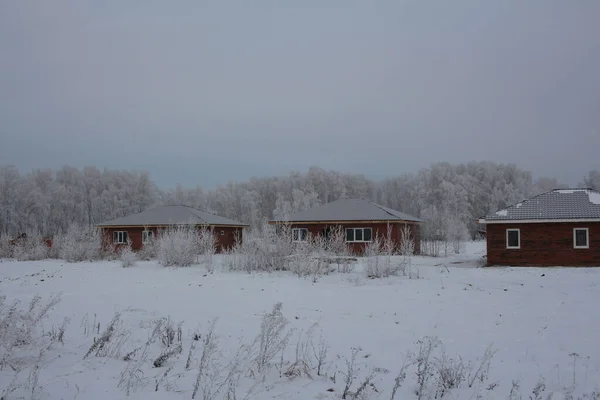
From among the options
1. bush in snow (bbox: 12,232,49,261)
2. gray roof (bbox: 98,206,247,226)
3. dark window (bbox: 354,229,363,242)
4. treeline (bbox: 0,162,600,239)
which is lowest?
bush in snow (bbox: 12,232,49,261)

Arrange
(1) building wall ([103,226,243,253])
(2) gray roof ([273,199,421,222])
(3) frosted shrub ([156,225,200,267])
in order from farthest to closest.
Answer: (1) building wall ([103,226,243,253])
(2) gray roof ([273,199,421,222])
(3) frosted shrub ([156,225,200,267])

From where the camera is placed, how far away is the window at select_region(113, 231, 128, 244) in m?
34.3

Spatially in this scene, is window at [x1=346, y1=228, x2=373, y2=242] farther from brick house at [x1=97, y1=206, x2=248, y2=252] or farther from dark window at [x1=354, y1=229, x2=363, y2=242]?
brick house at [x1=97, y1=206, x2=248, y2=252]

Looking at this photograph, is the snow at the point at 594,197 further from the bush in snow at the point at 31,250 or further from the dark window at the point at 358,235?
the bush in snow at the point at 31,250

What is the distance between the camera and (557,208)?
22547 millimetres

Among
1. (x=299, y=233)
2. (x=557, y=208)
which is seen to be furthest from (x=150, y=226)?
(x=557, y=208)

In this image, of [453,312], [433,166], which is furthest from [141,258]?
[433,166]

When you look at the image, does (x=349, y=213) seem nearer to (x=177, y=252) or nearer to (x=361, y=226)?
(x=361, y=226)

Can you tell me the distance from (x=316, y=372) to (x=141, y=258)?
21.7 meters

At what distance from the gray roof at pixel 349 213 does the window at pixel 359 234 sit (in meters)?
0.77

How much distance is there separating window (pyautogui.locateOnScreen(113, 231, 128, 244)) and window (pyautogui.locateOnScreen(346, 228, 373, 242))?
50.3 feet

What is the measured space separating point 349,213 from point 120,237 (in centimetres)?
1588

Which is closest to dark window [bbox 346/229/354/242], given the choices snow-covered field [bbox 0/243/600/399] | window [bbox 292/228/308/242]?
window [bbox 292/228/308/242]

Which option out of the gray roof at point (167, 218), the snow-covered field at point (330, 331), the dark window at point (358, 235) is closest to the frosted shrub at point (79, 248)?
the gray roof at point (167, 218)
